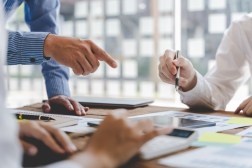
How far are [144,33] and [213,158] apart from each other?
296 cm

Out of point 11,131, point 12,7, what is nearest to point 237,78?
point 12,7

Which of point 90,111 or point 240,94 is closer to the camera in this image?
point 90,111

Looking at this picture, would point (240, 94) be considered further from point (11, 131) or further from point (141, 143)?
point (11, 131)

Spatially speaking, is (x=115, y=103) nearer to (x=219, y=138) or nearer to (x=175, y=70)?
(x=175, y=70)

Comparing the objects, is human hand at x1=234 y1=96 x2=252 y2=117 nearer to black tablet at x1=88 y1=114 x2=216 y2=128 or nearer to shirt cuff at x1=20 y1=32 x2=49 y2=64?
black tablet at x1=88 y1=114 x2=216 y2=128

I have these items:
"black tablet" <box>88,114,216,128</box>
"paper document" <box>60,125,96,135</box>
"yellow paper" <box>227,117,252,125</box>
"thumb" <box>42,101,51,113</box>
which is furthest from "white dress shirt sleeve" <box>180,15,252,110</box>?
"paper document" <box>60,125,96,135</box>

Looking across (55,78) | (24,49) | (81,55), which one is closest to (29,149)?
(81,55)

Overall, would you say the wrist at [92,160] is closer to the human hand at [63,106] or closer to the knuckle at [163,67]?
the human hand at [63,106]

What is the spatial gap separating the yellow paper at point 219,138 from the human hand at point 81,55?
0.38 m

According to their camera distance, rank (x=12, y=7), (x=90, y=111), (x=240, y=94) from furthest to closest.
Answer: (x=240, y=94), (x=12, y=7), (x=90, y=111)

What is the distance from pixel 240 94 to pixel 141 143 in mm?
2661

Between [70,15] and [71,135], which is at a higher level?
[70,15]

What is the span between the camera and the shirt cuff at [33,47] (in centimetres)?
139

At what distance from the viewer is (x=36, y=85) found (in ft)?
13.8
